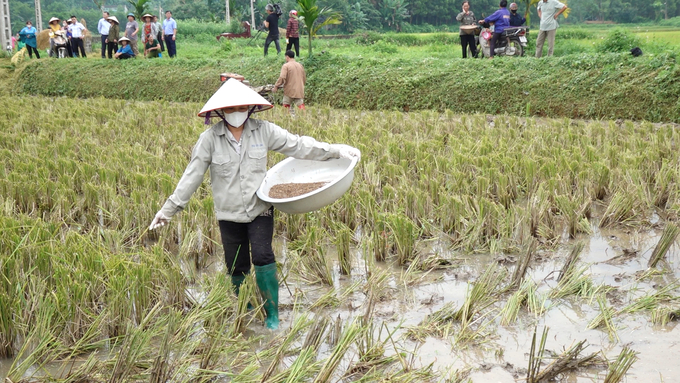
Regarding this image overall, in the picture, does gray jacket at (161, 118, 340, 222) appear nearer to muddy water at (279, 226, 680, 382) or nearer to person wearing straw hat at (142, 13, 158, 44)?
muddy water at (279, 226, 680, 382)

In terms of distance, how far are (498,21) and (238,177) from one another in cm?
961

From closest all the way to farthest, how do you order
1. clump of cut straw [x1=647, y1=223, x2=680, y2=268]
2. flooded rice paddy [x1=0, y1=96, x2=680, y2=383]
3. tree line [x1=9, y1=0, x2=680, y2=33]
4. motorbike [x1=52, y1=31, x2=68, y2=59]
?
1. flooded rice paddy [x1=0, y1=96, x2=680, y2=383]
2. clump of cut straw [x1=647, y1=223, x2=680, y2=268]
3. motorbike [x1=52, y1=31, x2=68, y2=59]
4. tree line [x1=9, y1=0, x2=680, y2=33]

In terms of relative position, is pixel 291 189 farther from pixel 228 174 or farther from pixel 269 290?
pixel 269 290

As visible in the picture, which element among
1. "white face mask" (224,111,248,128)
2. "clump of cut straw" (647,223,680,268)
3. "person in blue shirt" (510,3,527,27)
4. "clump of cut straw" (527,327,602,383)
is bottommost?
"clump of cut straw" (527,327,602,383)

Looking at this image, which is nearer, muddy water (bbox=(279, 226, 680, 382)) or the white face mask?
muddy water (bbox=(279, 226, 680, 382))

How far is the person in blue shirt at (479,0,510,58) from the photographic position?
1195 centimetres

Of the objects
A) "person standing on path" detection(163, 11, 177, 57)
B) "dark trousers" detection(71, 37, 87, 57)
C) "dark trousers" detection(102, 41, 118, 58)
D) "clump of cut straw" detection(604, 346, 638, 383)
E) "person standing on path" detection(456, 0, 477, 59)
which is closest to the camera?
"clump of cut straw" detection(604, 346, 638, 383)

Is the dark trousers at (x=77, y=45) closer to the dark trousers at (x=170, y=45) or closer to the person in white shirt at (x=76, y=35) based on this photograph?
the person in white shirt at (x=76, y=35)

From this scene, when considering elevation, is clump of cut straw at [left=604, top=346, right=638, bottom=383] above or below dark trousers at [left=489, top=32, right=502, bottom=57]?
below

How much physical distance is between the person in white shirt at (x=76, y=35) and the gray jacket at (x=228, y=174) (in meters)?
15.4

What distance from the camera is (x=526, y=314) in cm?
337

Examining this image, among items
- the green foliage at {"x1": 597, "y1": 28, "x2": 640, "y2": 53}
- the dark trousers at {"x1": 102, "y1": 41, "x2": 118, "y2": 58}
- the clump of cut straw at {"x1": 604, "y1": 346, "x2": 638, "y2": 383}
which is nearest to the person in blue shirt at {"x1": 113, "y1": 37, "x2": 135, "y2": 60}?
the dark trousers at {"x1": 102, "y1": 41, "x2": 118, "y2": 58}

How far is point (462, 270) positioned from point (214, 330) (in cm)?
163

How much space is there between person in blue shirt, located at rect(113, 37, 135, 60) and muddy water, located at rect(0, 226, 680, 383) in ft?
44.8
